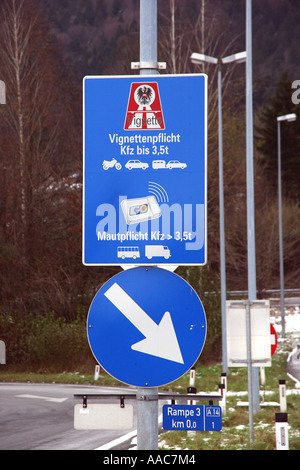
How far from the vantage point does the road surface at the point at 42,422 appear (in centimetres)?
1347

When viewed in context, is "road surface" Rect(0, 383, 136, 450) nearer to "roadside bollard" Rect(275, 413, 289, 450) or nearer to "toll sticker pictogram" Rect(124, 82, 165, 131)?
"roadside bollard" Rect(275, 413, 289, 450)

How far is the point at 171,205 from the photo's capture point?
13.9 ft

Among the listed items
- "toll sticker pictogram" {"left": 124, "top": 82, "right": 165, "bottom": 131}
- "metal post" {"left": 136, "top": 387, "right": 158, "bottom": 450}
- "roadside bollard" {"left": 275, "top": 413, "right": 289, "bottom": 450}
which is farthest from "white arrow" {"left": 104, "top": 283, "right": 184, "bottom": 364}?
"roadside bollard" {"left": 275, "top": 413, "right": 289, "bottom": 450}

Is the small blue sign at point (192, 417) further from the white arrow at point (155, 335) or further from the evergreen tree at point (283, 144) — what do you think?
the evergreen tree at point (283, 144)

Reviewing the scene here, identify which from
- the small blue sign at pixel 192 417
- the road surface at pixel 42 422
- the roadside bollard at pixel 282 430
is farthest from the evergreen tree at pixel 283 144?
the small blue sign at pixel 192 417

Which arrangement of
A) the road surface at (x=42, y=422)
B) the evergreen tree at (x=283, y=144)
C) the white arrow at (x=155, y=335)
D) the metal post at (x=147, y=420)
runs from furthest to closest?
1. the evergreen tree at (x=283, y=144)
2. the road surface at (x=42, y=422)
3. the white arrow at (x=155, y=335)
4. the metal post at (x=147, y=420)

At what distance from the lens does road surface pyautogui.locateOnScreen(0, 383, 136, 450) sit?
1347 cm

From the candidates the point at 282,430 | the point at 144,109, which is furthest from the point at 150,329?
the point at 282,430

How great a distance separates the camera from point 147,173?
4266 millimetres

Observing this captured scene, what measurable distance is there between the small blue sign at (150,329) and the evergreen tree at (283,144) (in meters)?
61.3

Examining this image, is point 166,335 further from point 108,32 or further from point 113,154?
point 108,32

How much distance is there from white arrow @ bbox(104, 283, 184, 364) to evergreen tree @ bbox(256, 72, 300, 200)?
61.3 metres

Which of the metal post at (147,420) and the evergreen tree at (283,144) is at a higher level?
the evergreen tree at (283,144)

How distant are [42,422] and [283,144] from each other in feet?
175
